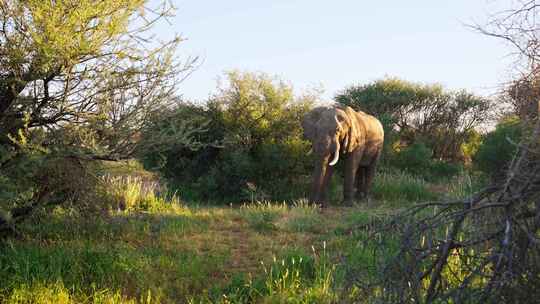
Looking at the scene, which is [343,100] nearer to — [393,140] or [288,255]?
[393,140]

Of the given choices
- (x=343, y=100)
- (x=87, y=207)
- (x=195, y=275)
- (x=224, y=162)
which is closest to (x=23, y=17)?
(x=87, y=207)

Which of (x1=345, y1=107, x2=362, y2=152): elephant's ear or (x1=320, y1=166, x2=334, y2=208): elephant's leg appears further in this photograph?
(x1=345, y1=107, x2=362, y2=152): elephant's ear

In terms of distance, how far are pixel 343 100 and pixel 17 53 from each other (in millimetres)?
19927

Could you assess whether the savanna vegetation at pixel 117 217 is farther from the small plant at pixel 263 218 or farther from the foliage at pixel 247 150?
the foliage at pixel 247 150

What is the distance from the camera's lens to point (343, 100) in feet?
80.1

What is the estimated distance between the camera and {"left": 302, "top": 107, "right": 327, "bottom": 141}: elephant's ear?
11.9 meters

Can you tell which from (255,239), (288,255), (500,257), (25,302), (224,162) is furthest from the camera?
(224,162)

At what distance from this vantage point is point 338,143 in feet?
38.0

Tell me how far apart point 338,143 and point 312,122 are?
2.82 ft

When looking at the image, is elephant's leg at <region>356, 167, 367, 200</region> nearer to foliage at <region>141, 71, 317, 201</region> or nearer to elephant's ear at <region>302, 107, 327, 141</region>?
foliage at <region>141, 71, 317, 201</region>

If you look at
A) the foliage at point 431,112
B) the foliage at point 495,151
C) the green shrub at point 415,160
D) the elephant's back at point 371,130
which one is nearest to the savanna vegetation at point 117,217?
the elephant's back at point 371,130

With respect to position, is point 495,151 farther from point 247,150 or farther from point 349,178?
point 247,150

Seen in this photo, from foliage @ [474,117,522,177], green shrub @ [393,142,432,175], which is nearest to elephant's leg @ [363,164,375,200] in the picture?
foliage @ [474,117,522,177]

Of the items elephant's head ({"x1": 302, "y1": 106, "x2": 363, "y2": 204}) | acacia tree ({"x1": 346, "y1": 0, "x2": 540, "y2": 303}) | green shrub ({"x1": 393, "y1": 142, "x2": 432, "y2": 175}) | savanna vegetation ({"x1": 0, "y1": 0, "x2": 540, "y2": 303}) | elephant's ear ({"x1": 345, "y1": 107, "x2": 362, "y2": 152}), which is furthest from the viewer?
green shrub ({"x1": 393, "y1": 142, "x2": 432, "y2": 175})
